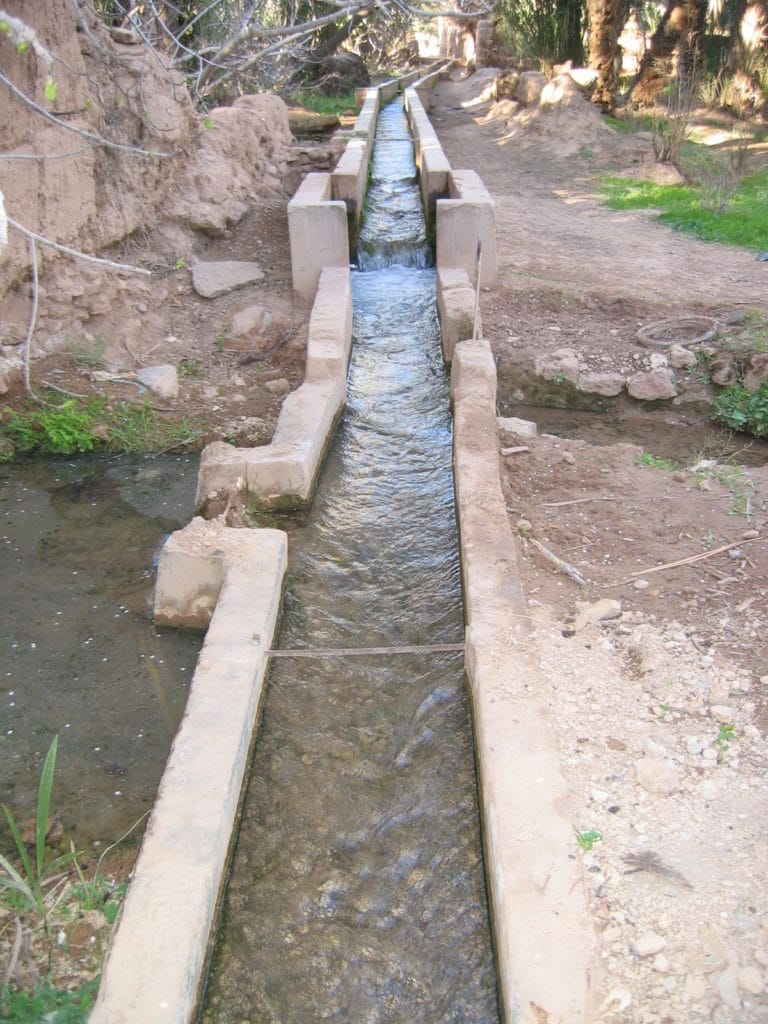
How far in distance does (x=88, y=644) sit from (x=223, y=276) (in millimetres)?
4756

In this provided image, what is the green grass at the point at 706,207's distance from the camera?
8922 millimetres

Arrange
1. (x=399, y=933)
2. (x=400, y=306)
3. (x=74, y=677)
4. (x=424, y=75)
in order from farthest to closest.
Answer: (x=424, y=75), (x=400, y=306), (x=74, y=677), (x=399, y=933)

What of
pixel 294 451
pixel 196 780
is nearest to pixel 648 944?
pixel 196 780

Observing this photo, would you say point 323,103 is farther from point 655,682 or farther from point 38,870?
point 38,870

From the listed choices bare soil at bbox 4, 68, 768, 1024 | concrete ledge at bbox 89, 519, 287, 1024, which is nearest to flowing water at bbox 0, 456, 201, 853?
concrete ledge at bbox 89, 519, 287, 1024

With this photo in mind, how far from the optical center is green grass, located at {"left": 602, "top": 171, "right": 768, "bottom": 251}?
892 centimetres

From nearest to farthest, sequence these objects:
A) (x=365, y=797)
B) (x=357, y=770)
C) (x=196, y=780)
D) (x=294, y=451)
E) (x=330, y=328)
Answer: (x=196, y=780) → (x=365, y=797) → (x=357, y=770) → (x=294, y=451) → (x=330, y=328)

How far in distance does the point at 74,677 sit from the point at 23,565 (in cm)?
104

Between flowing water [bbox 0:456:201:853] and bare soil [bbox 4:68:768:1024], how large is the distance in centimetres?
99

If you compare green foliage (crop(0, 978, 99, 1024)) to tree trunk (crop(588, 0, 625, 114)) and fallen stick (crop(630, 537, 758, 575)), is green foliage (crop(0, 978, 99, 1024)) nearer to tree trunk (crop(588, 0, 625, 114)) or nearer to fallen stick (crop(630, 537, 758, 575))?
fallen stick (crop(630, 537, 758, 575))

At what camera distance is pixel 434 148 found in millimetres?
10125

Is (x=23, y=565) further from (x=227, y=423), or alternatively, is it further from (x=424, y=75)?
(x=424, y=75)

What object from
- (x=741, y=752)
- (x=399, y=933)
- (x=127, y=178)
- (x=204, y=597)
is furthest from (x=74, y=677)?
(x=127, y=178)

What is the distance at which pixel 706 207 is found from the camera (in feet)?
31.8
